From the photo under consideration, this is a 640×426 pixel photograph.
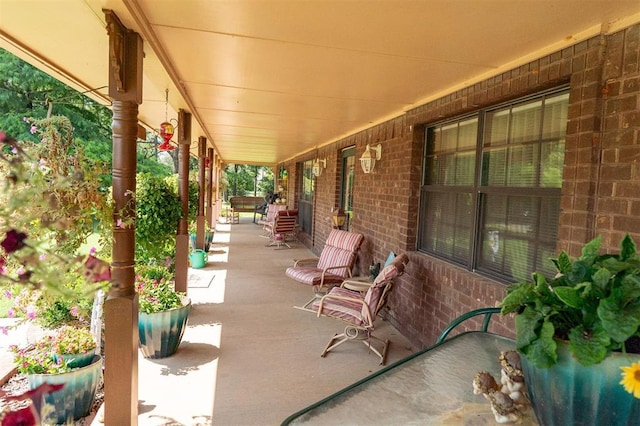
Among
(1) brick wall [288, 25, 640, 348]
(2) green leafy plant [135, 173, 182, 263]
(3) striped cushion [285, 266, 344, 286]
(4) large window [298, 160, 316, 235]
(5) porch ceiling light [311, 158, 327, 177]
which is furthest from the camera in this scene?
(4) large window [298, 160, 316, 235]

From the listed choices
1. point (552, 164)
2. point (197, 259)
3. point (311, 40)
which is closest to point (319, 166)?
point (197, 259)

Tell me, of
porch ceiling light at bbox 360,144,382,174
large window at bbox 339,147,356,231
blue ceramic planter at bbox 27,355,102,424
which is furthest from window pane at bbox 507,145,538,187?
large window at bbox 339,147,356,231

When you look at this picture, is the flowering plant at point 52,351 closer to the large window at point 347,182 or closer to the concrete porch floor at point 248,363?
the concrete porch floor at point 248,363

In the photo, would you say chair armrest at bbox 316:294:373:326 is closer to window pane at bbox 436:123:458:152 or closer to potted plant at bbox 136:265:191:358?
potted plant at bbox 136:265:191:358

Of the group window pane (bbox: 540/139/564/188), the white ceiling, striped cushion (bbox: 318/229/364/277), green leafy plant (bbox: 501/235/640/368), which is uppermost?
the white ceiling

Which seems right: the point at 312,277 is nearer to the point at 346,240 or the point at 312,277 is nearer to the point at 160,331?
the point at 346,240

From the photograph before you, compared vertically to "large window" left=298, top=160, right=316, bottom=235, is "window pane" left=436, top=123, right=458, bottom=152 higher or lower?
higher

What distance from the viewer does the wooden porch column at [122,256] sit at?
210cm

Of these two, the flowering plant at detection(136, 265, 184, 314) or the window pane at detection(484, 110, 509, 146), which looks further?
the flowering plant at detection(136, 265, 184, 314)

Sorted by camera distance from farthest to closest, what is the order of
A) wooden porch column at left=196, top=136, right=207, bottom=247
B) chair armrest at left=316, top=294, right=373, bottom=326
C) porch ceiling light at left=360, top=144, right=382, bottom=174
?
wooden porch column at left=196, top=136, right=207, bottom=247
porch ceiling light at left=360, top=144, right=382, bottom=174
chair armrest at left=316, top=294, right=373, bottom=326

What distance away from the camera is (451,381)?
1.10 metres

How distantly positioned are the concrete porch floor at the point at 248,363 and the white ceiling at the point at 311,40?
2226 millimetres

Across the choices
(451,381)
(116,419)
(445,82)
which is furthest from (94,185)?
(445,82)

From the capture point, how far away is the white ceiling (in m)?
1.79
